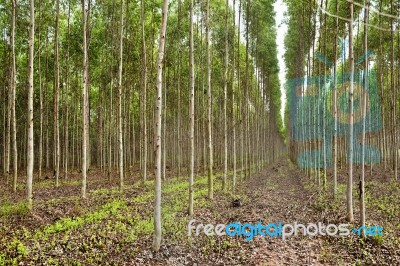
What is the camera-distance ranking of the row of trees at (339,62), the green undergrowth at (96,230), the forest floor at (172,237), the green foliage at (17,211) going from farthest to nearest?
the row of trees at (339,62) < the green foliage at (17,211) < the forest floor at (172,237) < the green undergrowth at (96,230)

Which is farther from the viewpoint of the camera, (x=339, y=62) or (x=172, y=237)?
(x=339, y=62)

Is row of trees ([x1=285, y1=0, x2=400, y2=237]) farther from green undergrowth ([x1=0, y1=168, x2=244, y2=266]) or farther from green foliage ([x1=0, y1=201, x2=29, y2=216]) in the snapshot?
green foliage ([x1=0, y1=201, x2=29, y2=216])

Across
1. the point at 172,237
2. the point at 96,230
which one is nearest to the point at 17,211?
the point at 96,230

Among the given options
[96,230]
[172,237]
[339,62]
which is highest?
[339,62]

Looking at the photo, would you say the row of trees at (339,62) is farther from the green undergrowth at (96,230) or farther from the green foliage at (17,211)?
the green foliage at (17,211)

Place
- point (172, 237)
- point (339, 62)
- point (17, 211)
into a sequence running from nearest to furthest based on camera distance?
point (172, 237) < point (17, 211) < point (339, 62)

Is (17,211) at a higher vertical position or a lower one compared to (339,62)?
lower

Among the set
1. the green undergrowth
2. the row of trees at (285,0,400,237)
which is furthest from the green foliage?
Answer: the row of trees at (285,0,400,237)

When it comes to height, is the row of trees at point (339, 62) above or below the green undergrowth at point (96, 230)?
above

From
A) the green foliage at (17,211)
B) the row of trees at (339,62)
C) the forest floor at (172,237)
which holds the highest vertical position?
the row of trees at (339,62)

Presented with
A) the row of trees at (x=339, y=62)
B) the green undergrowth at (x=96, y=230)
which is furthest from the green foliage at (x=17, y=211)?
the row of trees at (x=339, y=62)

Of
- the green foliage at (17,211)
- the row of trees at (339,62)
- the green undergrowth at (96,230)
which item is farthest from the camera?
the row of trees at (339,62)

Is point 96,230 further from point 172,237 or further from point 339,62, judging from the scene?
point 339,62

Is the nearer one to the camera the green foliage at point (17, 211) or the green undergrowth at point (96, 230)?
the green undergrowth at point (96, 230)
